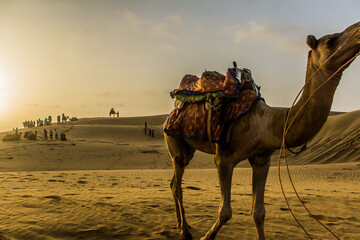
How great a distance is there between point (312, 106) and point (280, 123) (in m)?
0.54

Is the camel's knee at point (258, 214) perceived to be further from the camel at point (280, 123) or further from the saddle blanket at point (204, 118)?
the saddle blanket at point (204, 118)

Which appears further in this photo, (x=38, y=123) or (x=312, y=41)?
(x=38, y=123)

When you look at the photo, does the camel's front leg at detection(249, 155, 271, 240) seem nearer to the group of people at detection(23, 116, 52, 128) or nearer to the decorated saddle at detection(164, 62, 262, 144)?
the decorated saddle at detection(164, 62, 262, 144)

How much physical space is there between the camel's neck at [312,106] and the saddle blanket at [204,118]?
0.83 metres

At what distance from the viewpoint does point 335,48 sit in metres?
3.12

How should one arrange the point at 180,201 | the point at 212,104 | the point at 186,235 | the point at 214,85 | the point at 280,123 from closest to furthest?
the point at 280,123
the point at 212,104
the point at 214,85
the point at 186,235
the point at 180,201

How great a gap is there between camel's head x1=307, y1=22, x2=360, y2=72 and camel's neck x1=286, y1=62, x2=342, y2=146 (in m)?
0.10

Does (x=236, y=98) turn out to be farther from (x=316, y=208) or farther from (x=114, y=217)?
(x=316, y=208)

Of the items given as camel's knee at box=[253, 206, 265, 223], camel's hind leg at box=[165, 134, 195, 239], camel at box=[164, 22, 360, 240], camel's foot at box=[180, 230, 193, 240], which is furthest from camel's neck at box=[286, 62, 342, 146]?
camel's foot at box=[180, 230, 193, 240]

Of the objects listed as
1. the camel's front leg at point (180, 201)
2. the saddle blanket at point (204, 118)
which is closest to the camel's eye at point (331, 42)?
the saddle blanket at point (204, 118)

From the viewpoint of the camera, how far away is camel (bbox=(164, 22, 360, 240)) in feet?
10.3

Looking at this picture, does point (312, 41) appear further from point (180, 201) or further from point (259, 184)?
point (180, 201)

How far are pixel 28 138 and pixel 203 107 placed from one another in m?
31.3

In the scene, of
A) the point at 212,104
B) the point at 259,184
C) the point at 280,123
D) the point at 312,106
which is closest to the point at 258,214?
the point at 259,184
